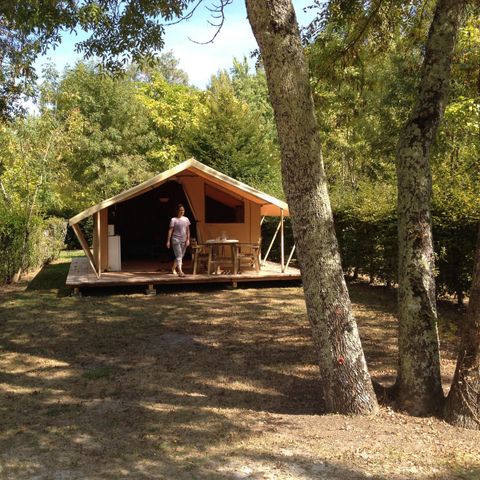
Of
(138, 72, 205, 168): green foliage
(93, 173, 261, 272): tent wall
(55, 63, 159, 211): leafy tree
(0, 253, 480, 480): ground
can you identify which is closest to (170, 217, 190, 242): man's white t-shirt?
(93, 173, 261, 272): tent wall

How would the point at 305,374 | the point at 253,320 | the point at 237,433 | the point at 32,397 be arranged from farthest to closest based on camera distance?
the point at 253,320
the point at 305,374
the point at 32,397
the point at 237,433

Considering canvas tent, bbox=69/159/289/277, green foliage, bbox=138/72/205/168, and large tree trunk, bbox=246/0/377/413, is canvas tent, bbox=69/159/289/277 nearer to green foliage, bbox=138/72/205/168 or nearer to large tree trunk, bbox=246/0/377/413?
large tree trunk, bbox=246/0/377/413

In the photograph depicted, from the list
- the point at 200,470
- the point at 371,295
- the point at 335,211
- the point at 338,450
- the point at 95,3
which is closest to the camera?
the point at 200,470

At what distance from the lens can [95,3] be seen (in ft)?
24.8

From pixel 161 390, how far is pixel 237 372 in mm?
977

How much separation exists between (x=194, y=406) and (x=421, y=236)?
8.26 ft

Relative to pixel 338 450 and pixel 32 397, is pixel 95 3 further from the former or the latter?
pixel 338 450

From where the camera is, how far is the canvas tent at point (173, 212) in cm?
1209

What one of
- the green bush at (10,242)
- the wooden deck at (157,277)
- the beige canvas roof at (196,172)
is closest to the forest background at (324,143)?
the green bush at (10,242)

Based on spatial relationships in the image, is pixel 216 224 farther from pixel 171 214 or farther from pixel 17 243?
pixel 17 243

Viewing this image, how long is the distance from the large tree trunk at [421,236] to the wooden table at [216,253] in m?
7.92

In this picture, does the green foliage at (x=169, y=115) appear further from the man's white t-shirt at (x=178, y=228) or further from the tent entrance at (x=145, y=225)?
the man's white t-shirt at (x=178, y=228)

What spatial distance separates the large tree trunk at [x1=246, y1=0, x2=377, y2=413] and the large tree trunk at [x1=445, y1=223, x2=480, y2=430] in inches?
26.4

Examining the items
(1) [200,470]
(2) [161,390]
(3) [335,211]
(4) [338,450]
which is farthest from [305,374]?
(3) [335,211]
